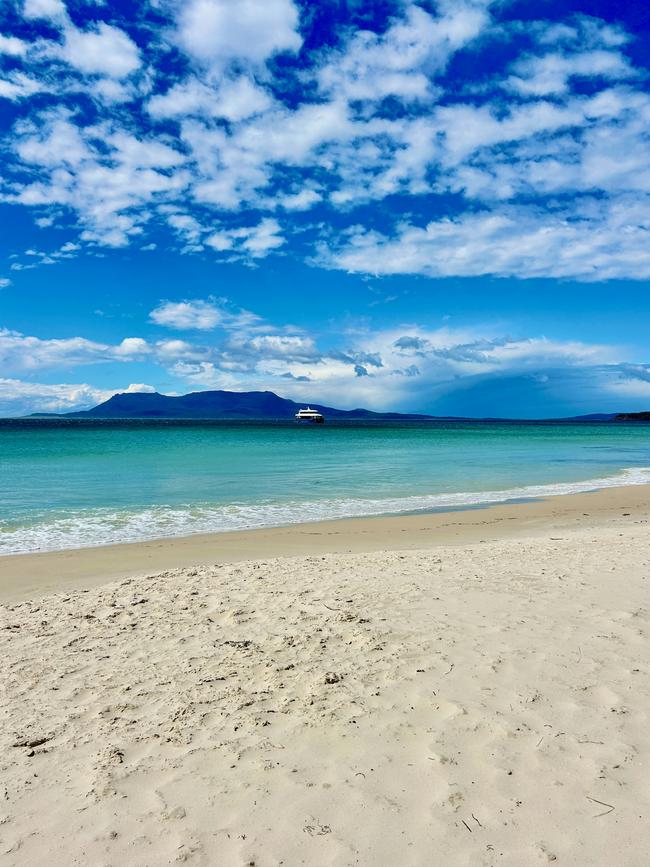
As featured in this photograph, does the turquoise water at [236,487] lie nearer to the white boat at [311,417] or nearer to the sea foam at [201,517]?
the sea foam at [201,517]

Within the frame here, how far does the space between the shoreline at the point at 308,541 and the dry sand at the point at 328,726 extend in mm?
2301

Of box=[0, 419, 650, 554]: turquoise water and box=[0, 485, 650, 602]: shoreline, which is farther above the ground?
box=[0, 419, 650, 554]: turquoise water

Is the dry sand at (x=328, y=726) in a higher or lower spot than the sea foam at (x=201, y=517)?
higher

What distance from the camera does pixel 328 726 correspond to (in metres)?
4.54

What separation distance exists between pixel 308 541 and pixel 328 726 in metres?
8.72

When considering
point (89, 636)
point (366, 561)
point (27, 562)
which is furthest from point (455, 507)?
point (89, 636)

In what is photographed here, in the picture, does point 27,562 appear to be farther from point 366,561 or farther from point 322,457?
point 322,457

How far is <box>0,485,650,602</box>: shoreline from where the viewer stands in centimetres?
1023

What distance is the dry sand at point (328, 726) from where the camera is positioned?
11.1 ft

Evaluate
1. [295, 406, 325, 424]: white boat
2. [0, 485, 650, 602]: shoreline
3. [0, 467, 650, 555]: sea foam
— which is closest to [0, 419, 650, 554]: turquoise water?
[0, 467, 650, 555]: sea foam

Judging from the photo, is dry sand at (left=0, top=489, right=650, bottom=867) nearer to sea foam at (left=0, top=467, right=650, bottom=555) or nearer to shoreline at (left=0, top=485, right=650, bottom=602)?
shoreline at (left=0, top=485, right=650, bottom=602)

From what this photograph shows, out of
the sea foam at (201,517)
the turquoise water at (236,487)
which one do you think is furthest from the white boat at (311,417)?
the sea foam at (201,517)

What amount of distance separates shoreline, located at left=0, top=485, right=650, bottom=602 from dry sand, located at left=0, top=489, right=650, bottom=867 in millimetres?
2301

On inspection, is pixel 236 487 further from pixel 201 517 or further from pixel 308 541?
pixel 308 541
